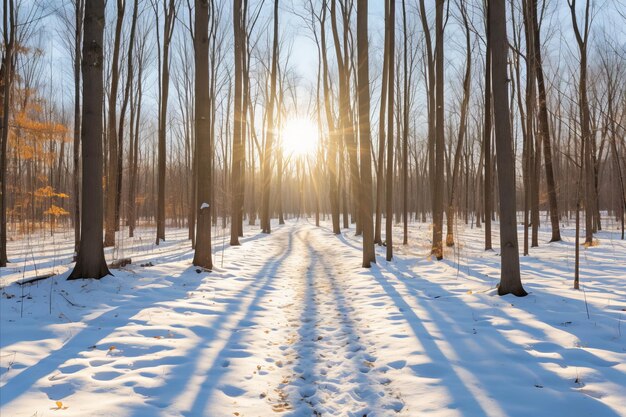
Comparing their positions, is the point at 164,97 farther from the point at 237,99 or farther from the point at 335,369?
the point at 335,369

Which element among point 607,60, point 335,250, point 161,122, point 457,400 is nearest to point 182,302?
point 457,400

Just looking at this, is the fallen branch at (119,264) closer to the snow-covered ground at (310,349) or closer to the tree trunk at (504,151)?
the snow-covered ground at (310,349)

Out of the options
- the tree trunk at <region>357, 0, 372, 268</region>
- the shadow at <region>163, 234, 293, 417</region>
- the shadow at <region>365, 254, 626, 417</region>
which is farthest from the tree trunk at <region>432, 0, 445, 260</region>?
the shadow at <region>163, 234, 293, 417</region>

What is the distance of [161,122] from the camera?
1484 centimetres

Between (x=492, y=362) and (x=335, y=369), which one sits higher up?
(x=492, y=362)

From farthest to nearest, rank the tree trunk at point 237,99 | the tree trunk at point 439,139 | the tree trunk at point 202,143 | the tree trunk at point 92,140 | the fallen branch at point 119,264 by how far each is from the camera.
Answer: the tree trunk at point 237,99
the tree trunk at point 439,139
the tree trunk at point 202,143
the fallen branch at point 119,264
the tree trunk at point 92,140

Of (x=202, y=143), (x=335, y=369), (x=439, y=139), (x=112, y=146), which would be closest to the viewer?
(x=335, y=369)

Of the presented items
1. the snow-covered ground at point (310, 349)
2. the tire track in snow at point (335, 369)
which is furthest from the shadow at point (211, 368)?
the tire track in snow at point (335, 369)

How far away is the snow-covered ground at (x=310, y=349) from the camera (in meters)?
2.62

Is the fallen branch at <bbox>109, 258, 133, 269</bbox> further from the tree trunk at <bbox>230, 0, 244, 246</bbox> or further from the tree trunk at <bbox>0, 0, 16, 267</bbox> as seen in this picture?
the tree trunk at <bbox>230, 0, 244, 246</bbox>

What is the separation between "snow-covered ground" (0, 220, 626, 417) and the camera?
8.61 ft

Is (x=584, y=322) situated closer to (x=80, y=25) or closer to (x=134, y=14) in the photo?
(x=80, y=25)

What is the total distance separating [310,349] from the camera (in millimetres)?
3855

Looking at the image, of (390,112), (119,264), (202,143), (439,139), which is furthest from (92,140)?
(439,139)
